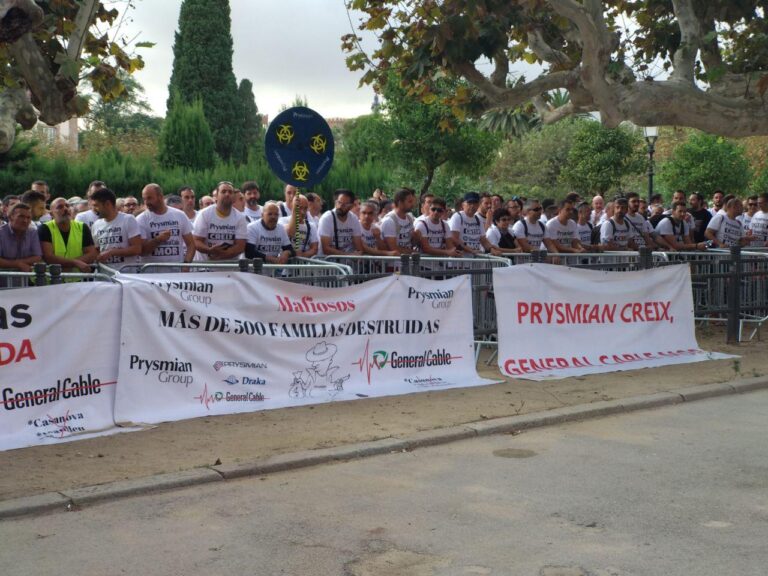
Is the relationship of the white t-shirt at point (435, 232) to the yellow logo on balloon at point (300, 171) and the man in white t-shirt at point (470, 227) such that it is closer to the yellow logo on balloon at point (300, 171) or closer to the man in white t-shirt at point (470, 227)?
the man in white t-shirt at point (470, 227)

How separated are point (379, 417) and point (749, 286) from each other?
24.4 feet

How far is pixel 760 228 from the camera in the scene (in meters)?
16.7

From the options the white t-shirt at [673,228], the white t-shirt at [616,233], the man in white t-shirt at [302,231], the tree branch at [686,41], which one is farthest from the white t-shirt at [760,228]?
the man in white t-shirt at [302,231]

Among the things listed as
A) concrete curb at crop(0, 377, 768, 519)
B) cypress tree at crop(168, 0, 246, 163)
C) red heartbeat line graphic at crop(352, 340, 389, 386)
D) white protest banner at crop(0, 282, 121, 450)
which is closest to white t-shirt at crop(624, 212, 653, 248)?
concrete curb at crop(0, 377, 768, 519)

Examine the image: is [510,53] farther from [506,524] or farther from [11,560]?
[11,560]

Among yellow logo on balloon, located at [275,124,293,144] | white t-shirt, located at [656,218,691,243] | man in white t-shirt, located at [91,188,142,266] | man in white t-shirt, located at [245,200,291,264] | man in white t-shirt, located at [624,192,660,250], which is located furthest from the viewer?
white t-shirt, located at [656,218,691,243]

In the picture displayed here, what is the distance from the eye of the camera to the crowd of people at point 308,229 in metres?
9.77

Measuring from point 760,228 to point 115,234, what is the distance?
11.1m

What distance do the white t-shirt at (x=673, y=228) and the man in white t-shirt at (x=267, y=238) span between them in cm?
697

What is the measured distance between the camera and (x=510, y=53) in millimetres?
16828

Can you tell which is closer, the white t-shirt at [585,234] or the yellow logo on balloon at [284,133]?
the yellow logo on balloon at [284,133]

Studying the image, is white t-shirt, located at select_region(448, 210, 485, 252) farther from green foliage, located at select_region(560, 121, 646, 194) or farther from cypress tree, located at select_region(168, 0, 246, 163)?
cypress tree, located at select_region(168, 0, 246, 163)

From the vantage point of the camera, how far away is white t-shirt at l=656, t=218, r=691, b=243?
51.2 ft

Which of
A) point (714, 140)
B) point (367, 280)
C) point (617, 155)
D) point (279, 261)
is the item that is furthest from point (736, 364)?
point (617, 155)
